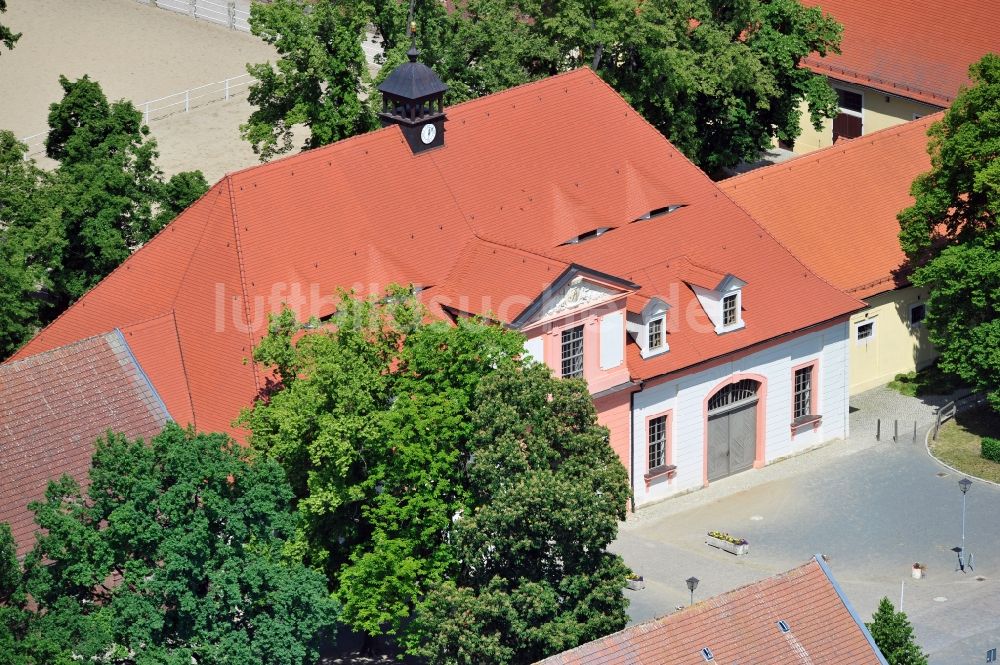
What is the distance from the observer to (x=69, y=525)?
5406cm

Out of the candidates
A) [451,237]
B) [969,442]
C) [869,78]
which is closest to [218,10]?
[869,78]

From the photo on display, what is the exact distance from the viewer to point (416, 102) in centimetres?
7062

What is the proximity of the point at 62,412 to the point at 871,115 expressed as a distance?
148 feet

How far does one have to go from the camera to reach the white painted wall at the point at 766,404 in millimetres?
71938

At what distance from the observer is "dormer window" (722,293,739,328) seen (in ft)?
239

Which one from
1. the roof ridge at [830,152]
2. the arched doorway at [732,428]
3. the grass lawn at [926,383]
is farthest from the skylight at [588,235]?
the grass lawn at [926,383]

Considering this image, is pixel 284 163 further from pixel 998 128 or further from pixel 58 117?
pixel 998 128

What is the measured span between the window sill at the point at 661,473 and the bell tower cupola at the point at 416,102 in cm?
1260

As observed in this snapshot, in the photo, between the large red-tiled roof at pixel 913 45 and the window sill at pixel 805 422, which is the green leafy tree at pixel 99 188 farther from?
the large red-tiled roof at pixel 913 45

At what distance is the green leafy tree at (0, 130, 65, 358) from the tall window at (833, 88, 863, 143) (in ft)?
127

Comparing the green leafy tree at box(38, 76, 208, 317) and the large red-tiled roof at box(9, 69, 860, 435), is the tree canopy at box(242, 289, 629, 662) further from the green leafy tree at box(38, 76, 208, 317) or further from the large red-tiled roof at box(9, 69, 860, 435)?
the green leafy tree at box(38, 76, 208, 317)

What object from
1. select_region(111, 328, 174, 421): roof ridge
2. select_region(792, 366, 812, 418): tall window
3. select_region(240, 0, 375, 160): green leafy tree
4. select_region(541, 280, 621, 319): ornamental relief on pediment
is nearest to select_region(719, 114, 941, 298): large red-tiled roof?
select_region(792, 366, 812, 418): tall window

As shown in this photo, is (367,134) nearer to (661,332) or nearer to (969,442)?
(661,332)

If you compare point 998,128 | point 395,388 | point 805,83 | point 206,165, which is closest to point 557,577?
point 395,388
